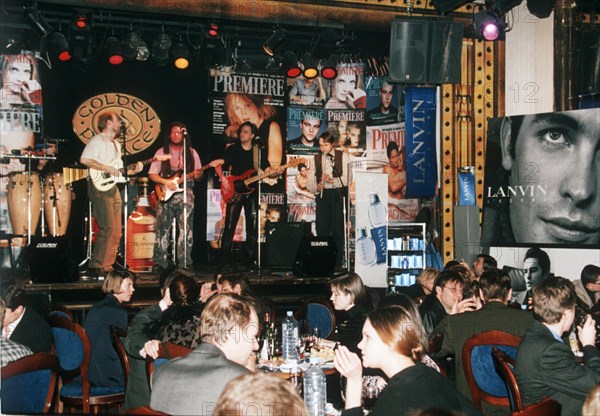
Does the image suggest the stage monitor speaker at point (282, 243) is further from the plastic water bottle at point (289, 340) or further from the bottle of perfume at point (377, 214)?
the plastic water bottle at point (289, 340)

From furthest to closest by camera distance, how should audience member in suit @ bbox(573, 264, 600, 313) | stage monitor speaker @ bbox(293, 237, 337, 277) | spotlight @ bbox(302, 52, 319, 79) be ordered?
1. spotlight @ bbox(302, 52, 319, 79)
2. stage monitor speaker @ bbox(293, 237, 337, 277)
3. audience member in suit @ bbox(573, 264, 600, 313)

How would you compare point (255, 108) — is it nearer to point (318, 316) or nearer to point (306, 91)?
point (306, 91)

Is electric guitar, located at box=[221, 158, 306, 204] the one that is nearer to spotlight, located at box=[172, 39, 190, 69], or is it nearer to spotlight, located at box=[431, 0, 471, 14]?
spotlight, located at box=[172, 39, 190, 69]

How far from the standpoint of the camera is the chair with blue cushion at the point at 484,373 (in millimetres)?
4426

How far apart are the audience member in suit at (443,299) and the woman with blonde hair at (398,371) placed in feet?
9.18

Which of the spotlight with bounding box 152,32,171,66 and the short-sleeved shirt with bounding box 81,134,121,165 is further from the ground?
the spotlight with bounding box 152,32,171,66

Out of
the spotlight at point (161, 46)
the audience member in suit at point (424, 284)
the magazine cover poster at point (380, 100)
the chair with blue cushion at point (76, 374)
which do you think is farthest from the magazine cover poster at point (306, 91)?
the chair with blue cushion at point (76, 374)

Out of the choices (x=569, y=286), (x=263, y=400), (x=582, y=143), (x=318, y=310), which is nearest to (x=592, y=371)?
(x=569, y=286)

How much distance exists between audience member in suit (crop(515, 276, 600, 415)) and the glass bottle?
916 centimetres

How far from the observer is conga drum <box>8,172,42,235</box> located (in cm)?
1137

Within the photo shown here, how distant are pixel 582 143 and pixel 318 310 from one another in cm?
420

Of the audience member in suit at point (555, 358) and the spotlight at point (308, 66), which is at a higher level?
the spotlight at point (308, 66)

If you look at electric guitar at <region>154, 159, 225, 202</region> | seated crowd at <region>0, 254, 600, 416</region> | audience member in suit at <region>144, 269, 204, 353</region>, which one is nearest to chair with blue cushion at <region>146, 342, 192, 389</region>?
seated crowd at <region>0, 254, 600, 416</region>

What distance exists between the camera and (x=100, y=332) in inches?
206
